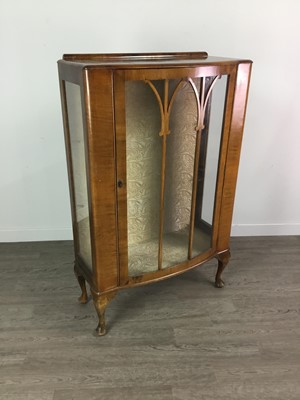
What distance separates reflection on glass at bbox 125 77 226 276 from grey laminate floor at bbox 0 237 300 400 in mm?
283

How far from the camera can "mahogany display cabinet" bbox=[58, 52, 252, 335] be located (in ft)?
3.47

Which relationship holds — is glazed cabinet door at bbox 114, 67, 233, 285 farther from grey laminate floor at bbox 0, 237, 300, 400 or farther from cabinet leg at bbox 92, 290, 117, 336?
grey laminate floor at bbox 0, 237, 300, 400

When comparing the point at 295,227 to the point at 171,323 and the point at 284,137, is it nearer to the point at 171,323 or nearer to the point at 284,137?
the point at 284,137

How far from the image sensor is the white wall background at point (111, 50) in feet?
5.31

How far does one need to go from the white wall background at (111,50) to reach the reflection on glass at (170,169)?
24.7 inches

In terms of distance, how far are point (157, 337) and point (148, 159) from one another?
2.31 ft

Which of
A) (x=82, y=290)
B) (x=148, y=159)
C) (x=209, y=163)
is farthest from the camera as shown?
(x=82, y=290)

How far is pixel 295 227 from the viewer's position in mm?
2152

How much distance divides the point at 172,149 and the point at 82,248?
539 millimetres

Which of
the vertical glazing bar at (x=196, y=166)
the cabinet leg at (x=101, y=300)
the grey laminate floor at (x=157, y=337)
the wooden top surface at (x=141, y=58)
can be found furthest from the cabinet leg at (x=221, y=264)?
the wooden top surface at (x=141, y=58)

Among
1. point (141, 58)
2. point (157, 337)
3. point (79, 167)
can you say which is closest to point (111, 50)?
point (141, 58)

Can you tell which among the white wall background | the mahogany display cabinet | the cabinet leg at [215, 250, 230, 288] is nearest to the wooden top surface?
the mahogany display cabinet

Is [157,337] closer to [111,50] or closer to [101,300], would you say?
[101,300]

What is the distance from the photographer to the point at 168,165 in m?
1.26
